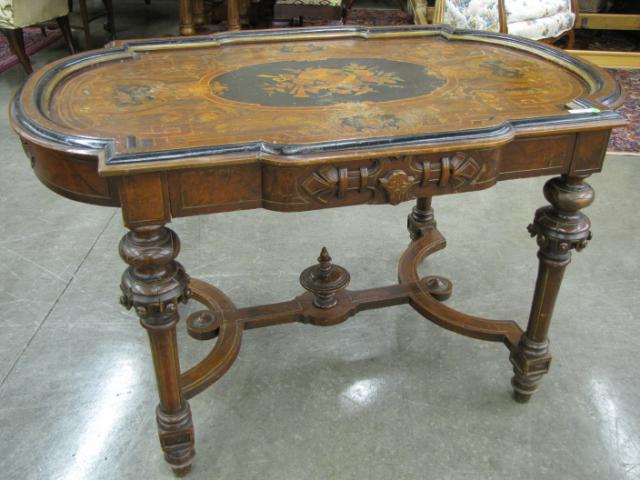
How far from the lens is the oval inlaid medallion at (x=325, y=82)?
1.56 m

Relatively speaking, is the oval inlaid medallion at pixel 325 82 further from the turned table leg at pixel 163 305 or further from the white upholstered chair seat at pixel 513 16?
the white upholstered chair seat at pixel 513 16

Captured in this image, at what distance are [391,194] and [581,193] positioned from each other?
527 millimetres

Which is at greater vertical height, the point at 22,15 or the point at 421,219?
the point at 22,15

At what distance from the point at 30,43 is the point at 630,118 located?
485cm

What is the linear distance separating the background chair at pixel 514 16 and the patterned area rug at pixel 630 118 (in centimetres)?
67

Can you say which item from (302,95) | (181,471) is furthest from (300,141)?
(181,471)

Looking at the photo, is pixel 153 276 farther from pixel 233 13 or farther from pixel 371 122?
pixel 233 13

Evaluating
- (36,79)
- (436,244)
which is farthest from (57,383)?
(436,244)

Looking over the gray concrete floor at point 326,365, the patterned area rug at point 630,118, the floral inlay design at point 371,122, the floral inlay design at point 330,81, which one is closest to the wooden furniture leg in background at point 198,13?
the gray concrete floor at point 326,365

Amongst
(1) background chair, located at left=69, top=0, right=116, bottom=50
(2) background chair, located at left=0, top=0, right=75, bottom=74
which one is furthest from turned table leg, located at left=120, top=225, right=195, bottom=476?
(1) background chair, located at left=69, top=0, right=116, bottom=50

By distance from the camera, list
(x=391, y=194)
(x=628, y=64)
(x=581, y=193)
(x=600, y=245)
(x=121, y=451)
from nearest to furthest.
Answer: (x=391, y=194) → (x=581, y=193) → (x=121, y=451) → (x=600, y=245) → (x=628, y=64)

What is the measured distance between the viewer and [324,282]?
6.55 feet

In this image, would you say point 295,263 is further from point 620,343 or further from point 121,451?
point 620,343

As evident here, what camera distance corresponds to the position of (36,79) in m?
1.56
